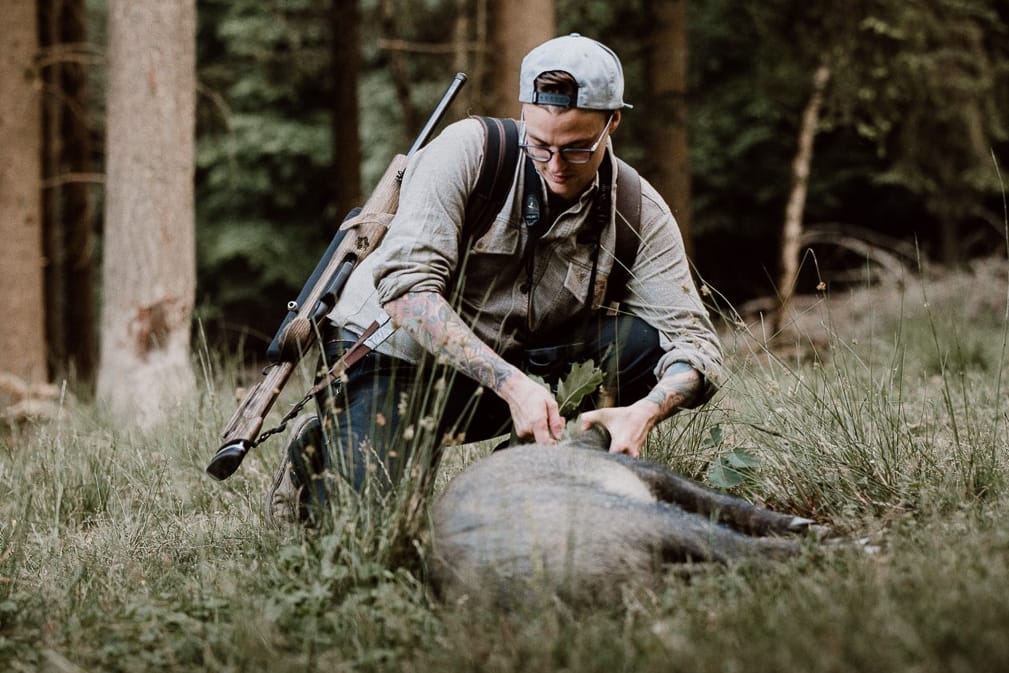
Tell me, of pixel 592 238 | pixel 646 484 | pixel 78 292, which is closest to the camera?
pixel 646 484

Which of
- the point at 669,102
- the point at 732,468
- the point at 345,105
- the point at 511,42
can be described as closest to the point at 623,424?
the point at 732,468

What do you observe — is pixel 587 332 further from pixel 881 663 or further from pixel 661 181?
pixel 661 181

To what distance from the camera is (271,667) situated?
2.31m

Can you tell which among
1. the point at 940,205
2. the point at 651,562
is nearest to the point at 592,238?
the point at 651,562

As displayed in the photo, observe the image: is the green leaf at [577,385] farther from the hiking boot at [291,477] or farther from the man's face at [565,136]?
the hiking boot at [291,477]

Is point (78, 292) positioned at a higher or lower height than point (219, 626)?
lower

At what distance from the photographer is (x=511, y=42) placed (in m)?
7.73

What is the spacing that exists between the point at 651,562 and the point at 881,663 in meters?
0.77

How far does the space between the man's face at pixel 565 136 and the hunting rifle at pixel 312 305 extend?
0.80 meters

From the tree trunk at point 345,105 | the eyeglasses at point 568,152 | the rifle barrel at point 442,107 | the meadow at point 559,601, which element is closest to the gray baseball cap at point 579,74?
the eyeglasses at point 568,152

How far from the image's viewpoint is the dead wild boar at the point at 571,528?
2.58 metres

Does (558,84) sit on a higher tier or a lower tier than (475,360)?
higher

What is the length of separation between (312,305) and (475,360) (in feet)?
3.32

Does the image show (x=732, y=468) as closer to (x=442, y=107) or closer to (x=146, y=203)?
(x=442, y=107)
